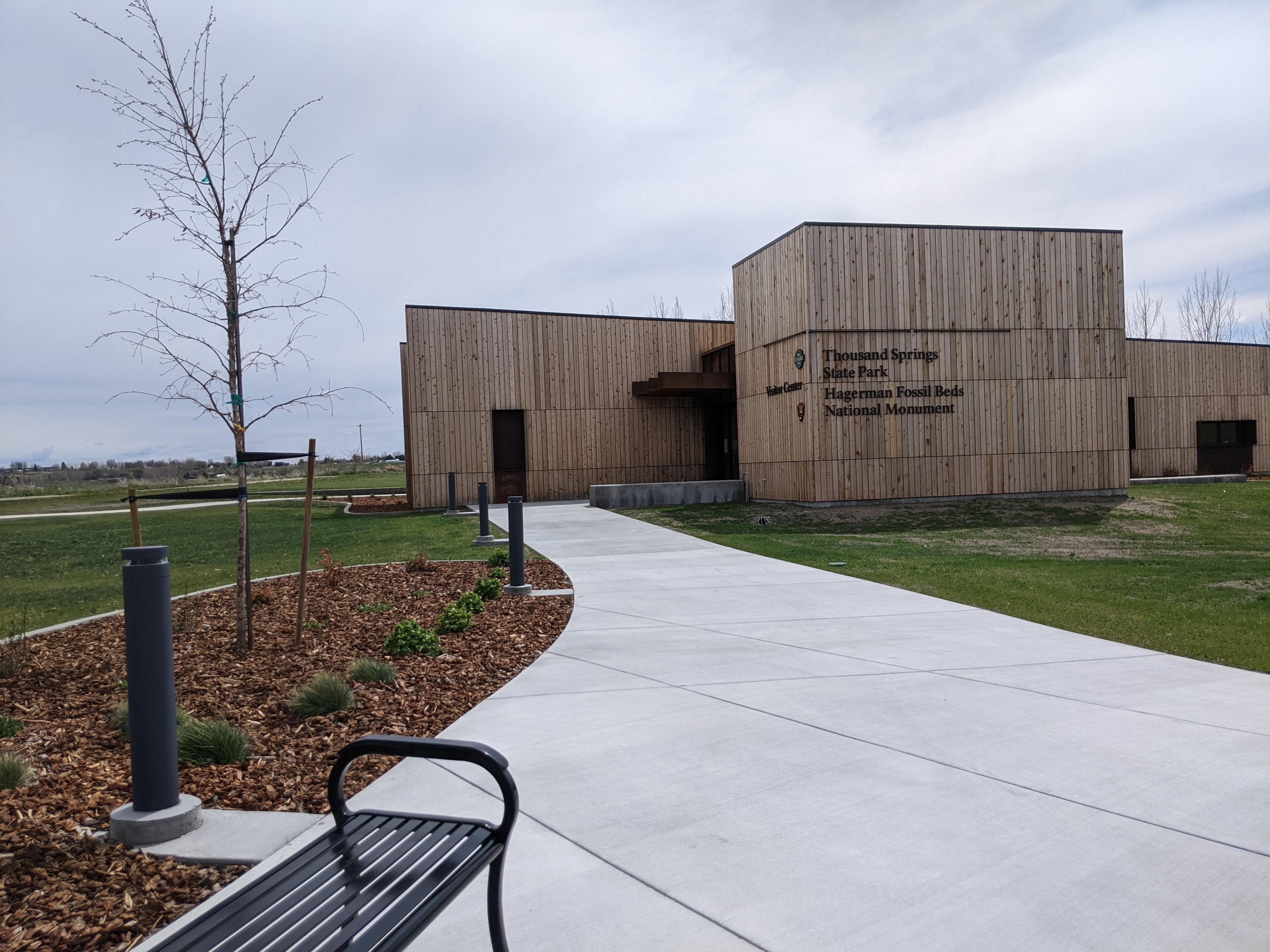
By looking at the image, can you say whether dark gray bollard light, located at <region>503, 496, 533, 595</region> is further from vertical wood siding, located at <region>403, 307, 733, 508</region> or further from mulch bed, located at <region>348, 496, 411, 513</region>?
mulch bed, located at <region>348, 496, 411, 513</region>

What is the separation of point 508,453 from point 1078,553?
723 inches

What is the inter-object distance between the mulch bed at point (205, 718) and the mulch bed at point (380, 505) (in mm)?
18807

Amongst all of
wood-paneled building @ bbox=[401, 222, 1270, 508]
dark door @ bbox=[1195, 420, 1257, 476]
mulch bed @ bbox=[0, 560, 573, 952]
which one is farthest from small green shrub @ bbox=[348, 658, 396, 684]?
dark door @ bbox=[1195, 420, 1257, 476]

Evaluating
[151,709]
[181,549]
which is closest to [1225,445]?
[181,549]

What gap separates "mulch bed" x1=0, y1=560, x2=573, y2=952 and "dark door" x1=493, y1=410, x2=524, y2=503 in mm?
18288

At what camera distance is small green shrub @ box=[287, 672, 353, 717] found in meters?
4.98

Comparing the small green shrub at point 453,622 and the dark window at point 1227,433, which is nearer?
the small green shrub at point 453,622

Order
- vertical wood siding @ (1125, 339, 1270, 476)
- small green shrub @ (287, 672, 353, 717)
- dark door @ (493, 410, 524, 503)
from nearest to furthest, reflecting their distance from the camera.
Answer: small green shrub @ (287, 672, 353, 717)
dark door @ (493, 410, 524, 503)
vertical wood siding @ (1125, 339, 1270, 476)

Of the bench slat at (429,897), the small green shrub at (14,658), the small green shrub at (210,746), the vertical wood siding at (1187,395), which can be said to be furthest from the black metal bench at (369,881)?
the vertical wood siding at (1187,395)

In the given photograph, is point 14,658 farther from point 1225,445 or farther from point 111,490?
point 111,490

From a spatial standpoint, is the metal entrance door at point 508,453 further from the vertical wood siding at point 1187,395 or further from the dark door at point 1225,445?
the dark door at point 1225,445

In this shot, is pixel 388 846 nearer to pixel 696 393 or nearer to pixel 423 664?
pixel 423 664

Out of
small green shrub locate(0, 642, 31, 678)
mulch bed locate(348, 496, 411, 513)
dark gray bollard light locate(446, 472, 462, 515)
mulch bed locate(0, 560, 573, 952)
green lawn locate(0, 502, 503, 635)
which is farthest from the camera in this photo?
mulch bed locate(348, 496, 411, 513)

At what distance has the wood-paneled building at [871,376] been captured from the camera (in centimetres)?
2111
